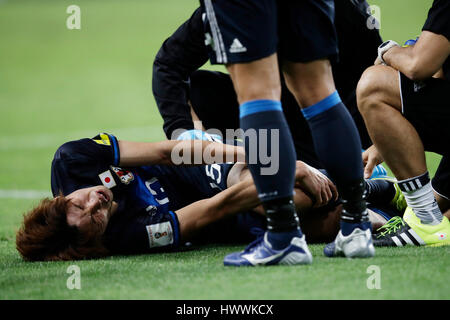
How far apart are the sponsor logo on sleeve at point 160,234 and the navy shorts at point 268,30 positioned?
2.97 feet

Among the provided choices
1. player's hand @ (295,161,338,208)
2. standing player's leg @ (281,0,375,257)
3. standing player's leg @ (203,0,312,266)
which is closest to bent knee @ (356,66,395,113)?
player's hand @ (295,161,338,208)

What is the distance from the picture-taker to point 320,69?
98.4 inches

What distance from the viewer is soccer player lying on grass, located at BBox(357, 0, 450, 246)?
288 centimetres

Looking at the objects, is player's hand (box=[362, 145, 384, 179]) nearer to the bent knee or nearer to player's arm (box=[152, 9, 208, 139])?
the bent knee

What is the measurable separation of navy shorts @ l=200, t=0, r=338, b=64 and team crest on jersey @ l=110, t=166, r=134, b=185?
94cm

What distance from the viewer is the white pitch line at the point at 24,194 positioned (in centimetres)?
534

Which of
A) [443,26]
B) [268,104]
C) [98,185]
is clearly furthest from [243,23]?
[98,185]

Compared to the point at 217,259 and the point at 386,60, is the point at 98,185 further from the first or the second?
the point at 386,60

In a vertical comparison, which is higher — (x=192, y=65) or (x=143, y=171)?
(x=192, y=65)

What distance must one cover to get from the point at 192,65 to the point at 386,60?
150 centimetres

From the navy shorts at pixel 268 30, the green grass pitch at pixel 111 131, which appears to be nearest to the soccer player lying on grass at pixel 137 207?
the green grass pitch at pixel 111 131

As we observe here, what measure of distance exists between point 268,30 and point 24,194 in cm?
362

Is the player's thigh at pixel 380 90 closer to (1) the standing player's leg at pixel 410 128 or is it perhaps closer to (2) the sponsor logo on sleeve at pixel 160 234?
(1) the standing player's leg at pixel 410 128

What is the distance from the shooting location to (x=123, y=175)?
3.23 meters
